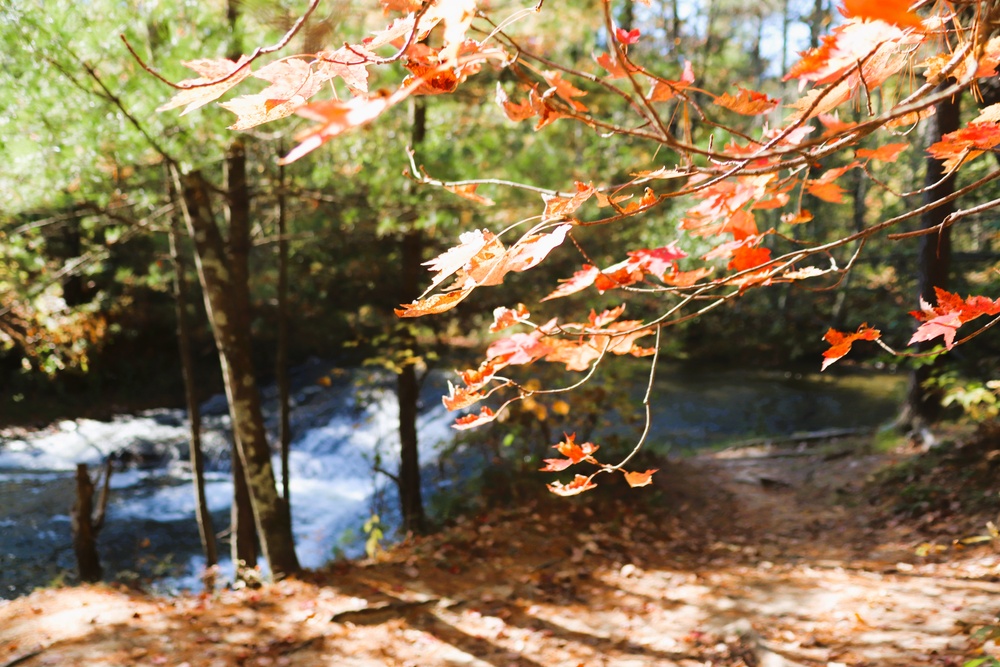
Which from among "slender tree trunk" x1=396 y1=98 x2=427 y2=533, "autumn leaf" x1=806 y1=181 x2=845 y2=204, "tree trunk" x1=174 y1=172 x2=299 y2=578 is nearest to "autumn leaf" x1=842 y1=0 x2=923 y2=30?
"autumn leaf" x1=806 y1=181 x2=845 y2=204

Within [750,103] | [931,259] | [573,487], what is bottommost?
[573,487]

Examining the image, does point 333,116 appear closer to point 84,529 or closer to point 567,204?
point 567,204

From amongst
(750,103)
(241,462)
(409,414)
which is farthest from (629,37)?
(409,414)

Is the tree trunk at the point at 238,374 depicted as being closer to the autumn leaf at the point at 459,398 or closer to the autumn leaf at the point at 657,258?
the autumn leaf at the point at 459,398

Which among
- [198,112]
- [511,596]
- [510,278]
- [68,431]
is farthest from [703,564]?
[68,431]

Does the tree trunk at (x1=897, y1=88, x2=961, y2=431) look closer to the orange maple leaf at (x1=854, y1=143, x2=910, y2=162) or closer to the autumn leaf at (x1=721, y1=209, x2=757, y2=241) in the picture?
the orange maple leaf at (x1=854, y1=143, x2=910, y2=162)

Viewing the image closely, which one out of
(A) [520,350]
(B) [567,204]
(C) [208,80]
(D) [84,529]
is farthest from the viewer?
(D) [84,529]

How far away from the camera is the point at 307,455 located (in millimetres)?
11664

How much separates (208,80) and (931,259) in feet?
22.8

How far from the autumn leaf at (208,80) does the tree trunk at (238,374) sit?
3.71m

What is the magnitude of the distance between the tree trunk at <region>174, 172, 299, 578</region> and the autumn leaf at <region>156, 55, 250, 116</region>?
371 centimetres

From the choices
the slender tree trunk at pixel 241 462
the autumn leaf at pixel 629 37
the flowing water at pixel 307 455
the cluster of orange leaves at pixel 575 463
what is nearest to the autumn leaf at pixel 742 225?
the autumn leaf at pixel 629 37

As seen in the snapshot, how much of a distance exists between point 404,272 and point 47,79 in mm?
3831

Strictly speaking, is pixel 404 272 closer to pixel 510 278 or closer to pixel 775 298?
pixel 510 278
